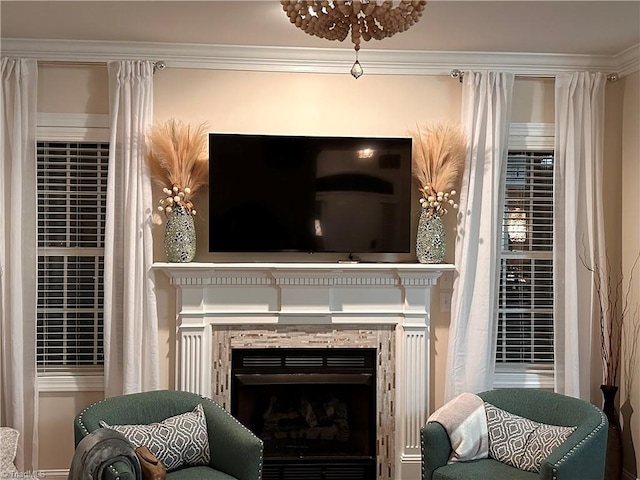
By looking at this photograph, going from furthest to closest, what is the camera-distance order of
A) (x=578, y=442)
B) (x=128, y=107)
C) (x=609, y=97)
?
(x=609, y=97)
(x=128, y=107)
(x=578, y=442)

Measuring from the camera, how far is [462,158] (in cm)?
433

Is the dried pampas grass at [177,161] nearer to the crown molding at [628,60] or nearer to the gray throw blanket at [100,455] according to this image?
the gray throw blanket at [100,455]

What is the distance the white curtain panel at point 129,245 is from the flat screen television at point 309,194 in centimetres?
41

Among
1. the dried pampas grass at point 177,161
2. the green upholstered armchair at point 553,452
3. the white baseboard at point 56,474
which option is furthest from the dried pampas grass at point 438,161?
the white baseboard at point 56,474

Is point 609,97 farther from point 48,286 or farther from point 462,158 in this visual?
point 48,286

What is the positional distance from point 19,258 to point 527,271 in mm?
3054

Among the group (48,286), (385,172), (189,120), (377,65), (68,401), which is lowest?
(68,401)

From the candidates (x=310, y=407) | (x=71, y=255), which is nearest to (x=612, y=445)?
(x=310, y=407)

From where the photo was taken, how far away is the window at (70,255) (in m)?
4.34

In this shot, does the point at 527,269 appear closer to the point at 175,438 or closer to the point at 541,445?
the point at 541,445

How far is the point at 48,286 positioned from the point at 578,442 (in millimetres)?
3077

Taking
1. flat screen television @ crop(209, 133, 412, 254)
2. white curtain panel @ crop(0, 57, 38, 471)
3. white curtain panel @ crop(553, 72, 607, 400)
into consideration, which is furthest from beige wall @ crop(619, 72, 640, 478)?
white curtain panel @ crop(0, 57, 38, 471)

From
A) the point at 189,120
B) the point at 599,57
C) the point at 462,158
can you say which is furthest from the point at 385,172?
the point at 599,57

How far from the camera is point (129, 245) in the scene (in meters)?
4.18
